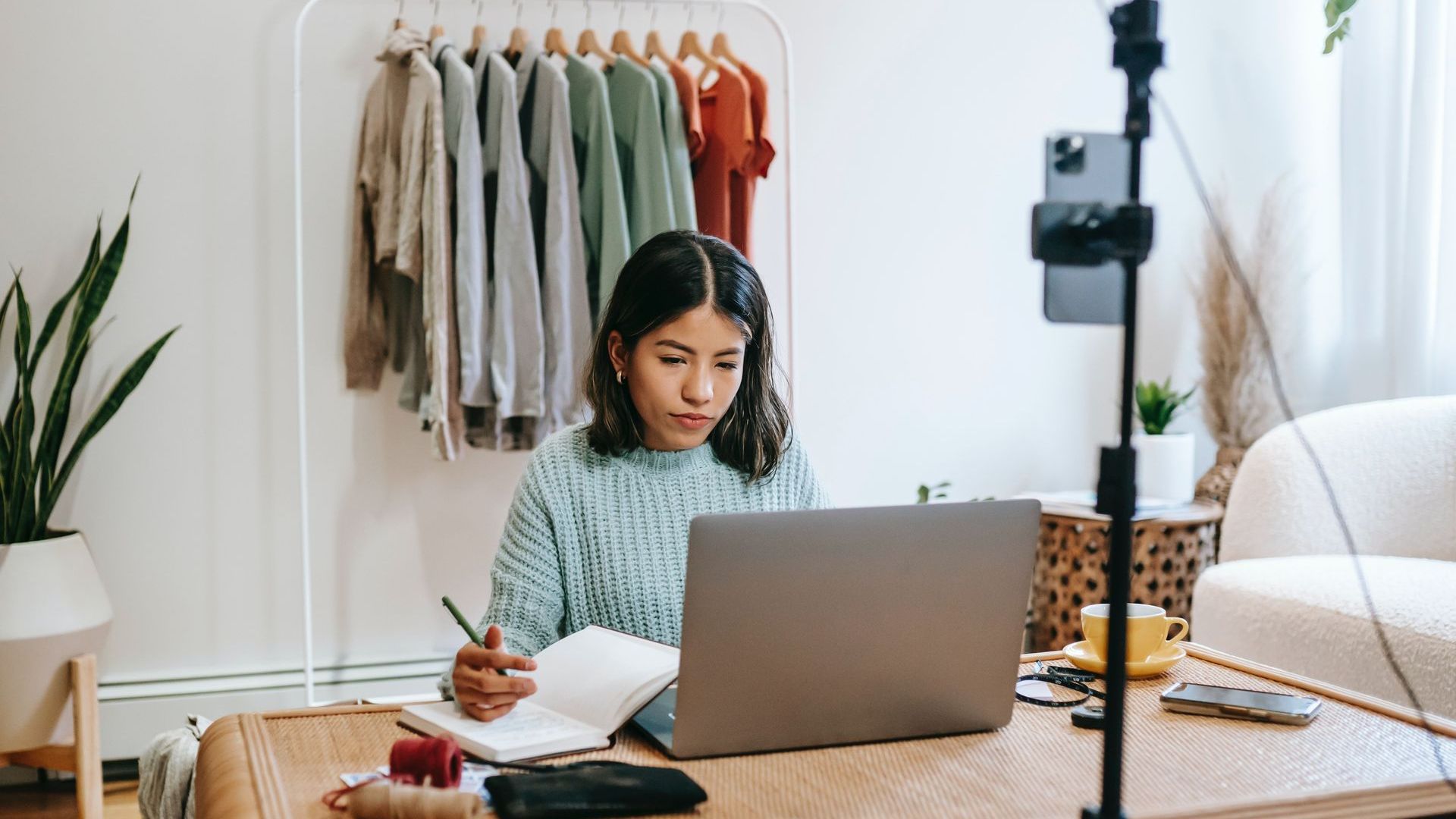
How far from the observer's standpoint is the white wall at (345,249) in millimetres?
2590

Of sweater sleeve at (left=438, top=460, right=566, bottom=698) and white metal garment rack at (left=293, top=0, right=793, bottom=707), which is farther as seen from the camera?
white metal garment rack at (left=293, top=0, right=793, bottom=707)

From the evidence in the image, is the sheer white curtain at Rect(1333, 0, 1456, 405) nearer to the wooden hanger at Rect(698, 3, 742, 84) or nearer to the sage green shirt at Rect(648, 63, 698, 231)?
the wooden hanger at Rect(698, 3, 742, 84)

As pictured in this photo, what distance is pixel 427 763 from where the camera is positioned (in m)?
0.92

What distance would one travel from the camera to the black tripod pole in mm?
763

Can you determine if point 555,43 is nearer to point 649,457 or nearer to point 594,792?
point 649,457

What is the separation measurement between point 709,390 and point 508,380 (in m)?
1.09

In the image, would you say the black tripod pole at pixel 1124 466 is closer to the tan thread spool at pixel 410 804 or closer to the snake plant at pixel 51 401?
the tan thread spool at pixel 410 804

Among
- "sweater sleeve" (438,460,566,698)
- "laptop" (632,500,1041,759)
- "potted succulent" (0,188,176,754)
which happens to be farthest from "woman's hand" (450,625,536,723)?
"potted succulent" (0,188,176,754)

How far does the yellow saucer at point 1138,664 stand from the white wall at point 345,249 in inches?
69.4

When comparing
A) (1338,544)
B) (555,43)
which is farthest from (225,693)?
(1338,544)

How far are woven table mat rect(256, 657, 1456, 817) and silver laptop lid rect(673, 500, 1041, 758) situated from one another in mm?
23

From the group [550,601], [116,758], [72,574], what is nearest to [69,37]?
[72,574]

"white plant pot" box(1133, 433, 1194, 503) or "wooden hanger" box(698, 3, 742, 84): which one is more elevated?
"wooden hanger" box(698, 3, 742, 84)

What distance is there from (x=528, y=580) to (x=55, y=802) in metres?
1.59
